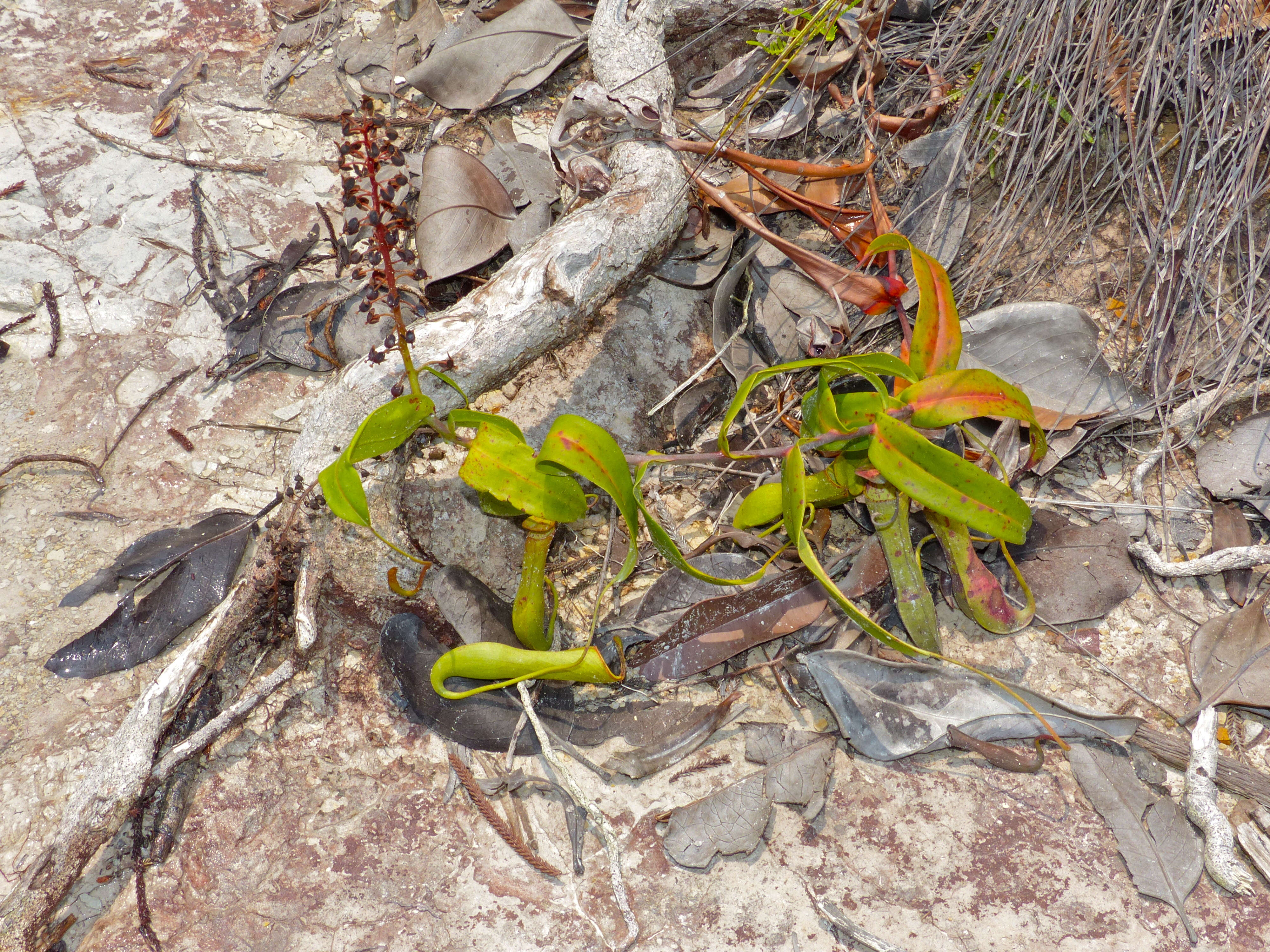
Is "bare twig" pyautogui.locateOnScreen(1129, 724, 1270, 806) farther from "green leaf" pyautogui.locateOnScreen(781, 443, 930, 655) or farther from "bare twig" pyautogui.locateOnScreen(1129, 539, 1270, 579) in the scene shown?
"green leaf" pyautogui.locateOnScreen(781, 443, 930, 655)

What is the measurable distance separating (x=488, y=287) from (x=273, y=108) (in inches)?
49.2

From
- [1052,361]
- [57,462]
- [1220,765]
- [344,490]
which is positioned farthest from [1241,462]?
[57,462]

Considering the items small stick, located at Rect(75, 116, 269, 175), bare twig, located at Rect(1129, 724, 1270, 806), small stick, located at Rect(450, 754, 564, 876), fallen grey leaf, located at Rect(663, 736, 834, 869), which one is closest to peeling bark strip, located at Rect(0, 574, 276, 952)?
small stick, located at Rect(450, 754, 564, 876)

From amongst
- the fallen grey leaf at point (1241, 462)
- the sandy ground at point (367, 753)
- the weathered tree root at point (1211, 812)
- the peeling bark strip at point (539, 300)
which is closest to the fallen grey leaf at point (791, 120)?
the peeling bark strip at point (539, 300)

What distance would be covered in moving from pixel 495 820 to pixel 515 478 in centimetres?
62

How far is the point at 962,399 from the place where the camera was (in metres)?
1.44

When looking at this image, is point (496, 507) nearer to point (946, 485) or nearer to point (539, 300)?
point (539, 300)

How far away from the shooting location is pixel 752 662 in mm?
1594

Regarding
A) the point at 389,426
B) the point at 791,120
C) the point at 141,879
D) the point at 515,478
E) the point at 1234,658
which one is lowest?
the point at 141,879

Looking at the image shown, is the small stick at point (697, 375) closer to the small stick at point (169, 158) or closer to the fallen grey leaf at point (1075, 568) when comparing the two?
the fallen grey leaf at point (1075, 568)

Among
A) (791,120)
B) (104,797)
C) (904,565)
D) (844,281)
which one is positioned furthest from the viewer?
(791,120)

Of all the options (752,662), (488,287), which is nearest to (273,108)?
(488,287)

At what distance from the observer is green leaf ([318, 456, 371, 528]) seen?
1.35 metres

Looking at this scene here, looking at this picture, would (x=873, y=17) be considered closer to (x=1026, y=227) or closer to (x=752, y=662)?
(x=1026, y=227)
